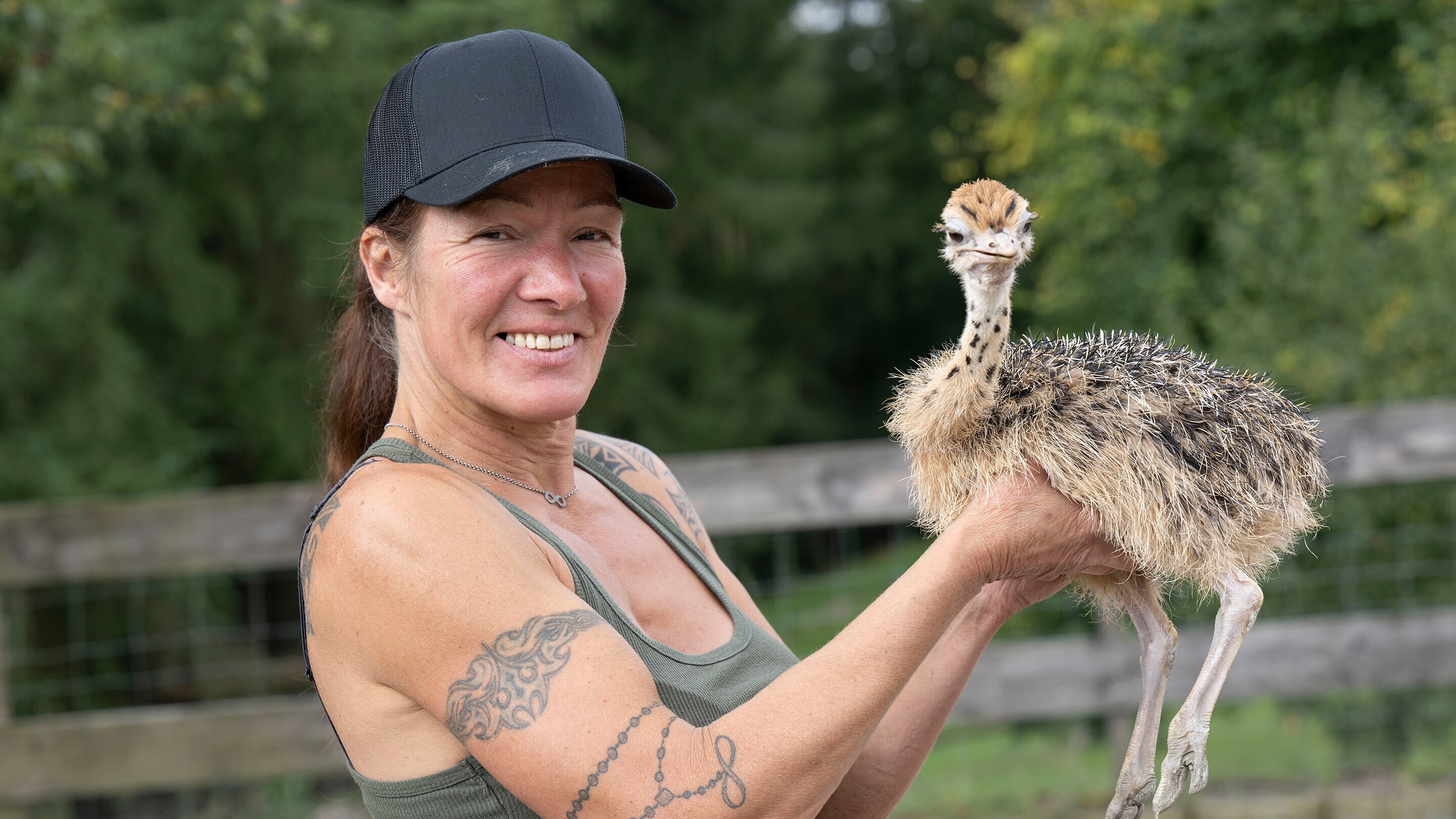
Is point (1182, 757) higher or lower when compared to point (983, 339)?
lower

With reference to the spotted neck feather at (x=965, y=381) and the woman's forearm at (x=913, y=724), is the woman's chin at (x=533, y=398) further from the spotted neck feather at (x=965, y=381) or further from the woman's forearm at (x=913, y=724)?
the woman's forearm at (x=913, y=724)

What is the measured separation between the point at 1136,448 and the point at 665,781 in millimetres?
832

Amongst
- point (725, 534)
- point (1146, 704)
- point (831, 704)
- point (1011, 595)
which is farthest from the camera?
point (725, 534)

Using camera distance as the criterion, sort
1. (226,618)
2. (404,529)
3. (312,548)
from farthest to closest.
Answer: (226,618)
(312,548)
(404,529)

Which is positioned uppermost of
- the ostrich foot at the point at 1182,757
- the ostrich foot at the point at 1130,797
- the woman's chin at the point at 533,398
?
the woman's chin at the point at 533,398

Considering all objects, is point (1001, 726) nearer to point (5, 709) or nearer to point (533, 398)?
point (5, 709)

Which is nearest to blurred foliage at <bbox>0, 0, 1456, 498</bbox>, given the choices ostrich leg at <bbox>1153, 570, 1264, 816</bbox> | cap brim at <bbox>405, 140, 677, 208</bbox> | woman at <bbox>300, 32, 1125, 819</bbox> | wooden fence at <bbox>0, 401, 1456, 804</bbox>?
wooden fence at <bbox>0, 401, 1456, 804</bbox>

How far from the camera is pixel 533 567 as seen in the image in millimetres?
1719

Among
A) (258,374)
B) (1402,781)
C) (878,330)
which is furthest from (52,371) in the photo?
(878,330)

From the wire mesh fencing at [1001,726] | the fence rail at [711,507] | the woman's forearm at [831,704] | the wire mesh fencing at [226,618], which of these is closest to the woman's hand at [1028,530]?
the woman's forearm at [831,704]

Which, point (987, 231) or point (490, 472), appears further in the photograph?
point (490, 472)

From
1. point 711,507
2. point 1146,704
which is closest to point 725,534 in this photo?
point 711,507

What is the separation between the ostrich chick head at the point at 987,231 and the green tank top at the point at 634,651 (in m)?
0.74

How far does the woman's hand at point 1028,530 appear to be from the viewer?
5.61 feet
